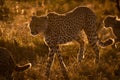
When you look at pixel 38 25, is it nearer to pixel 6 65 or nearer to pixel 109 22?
pixel 6 65

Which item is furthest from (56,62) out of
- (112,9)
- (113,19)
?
(112,9)

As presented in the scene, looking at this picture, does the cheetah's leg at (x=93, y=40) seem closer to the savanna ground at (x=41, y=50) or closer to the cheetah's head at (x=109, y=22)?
the savanna ground at (x=41, y=50)

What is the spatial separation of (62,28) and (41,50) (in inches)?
54.8

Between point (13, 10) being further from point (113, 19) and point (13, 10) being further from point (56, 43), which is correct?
point (56, 43)

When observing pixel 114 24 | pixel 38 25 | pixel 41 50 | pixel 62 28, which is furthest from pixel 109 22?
pixel 38 25

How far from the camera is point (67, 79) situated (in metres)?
7.56

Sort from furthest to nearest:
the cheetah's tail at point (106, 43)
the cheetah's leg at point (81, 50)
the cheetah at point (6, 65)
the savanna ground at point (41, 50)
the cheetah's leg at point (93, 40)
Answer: the cheetah's leg at point (81, 50)
the cheetah's tail at point (106, 43)
the cheetah's leg at point (93, 40)
the savanna ground at point (41, 50)
the cheetah at point (6, 65)

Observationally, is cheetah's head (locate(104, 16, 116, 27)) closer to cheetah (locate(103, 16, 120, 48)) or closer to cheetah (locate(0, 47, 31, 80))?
cheetah (locate(103, 16, 120, 48))

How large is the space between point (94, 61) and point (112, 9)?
148 inches

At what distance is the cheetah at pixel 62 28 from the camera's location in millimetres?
7359

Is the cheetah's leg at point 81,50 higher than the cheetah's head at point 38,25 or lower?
lower

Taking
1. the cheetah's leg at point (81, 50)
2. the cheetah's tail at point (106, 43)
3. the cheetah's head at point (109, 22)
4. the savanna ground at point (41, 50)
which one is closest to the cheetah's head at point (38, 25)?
the savanna ground at point (41, 50)

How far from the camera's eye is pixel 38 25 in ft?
24.0

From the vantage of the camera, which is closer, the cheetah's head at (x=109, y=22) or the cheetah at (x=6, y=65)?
the cheetah at (x=6, y=65)
